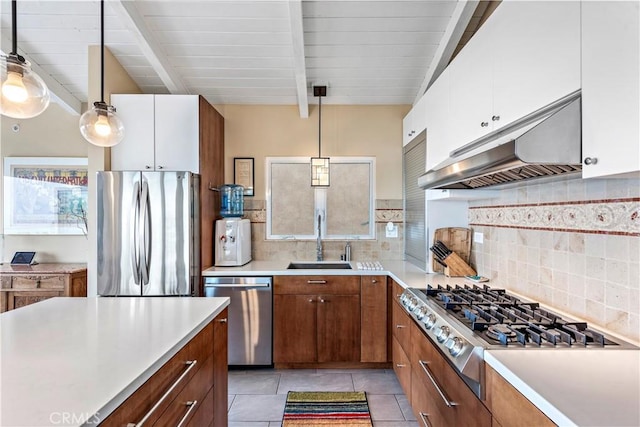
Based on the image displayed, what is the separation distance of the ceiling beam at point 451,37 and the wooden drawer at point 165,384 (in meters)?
2.68

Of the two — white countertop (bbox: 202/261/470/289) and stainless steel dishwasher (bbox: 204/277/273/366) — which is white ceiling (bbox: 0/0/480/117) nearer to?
white countertop (bbox: 202/261/470/289)

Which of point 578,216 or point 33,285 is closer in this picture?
point 578,216

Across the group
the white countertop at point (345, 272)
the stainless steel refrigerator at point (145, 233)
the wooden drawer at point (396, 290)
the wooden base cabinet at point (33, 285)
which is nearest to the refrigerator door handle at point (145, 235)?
the stainless steel refrigerator at point (145, 233)

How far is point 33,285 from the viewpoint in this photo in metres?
3.55

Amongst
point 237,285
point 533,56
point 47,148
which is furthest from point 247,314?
point 47,148

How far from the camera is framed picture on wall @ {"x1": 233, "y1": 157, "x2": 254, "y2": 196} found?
3.83 m

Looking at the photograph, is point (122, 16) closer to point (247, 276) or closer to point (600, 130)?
point (247, 276)

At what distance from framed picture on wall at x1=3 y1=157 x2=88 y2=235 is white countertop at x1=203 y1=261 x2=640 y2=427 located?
443 cm

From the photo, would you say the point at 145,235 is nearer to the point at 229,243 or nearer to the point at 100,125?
the point at 229,243

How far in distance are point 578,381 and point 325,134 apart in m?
3.22

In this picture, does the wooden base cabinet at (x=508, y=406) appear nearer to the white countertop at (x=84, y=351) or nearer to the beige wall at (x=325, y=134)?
the white countertop at (x=84, y=351)

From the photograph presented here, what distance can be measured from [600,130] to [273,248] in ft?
10.3

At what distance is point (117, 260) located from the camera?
2.99m

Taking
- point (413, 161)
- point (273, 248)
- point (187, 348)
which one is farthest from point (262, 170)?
point (187, 348)
